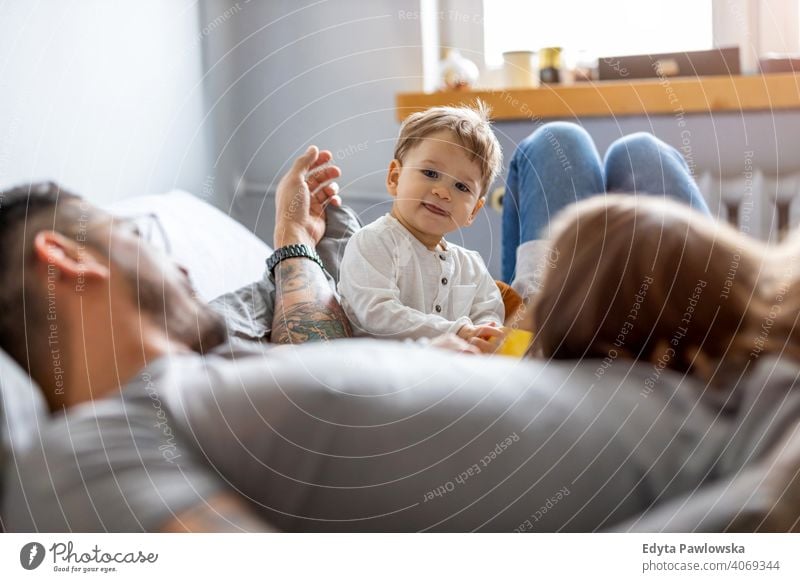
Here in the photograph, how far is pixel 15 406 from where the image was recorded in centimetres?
53

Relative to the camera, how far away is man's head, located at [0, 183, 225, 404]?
20.2 inches

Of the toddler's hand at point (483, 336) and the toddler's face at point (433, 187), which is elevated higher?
the toddler's face at point (433, 187)

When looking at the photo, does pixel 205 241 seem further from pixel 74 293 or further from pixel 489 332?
pixel 489 332

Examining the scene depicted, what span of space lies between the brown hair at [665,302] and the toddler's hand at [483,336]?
0.03 m

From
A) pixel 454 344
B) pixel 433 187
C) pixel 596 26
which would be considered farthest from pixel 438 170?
pixel 596 26

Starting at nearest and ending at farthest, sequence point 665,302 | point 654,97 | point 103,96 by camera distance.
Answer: point 665,302 < point 103,96 < point 654,97

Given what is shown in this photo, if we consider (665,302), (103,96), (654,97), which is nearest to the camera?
Result: (665,302)

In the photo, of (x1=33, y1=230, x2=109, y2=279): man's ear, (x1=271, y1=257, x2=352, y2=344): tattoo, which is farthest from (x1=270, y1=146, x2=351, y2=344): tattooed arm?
(x1=33, y1=230, x2=109, y2=279): man's ear

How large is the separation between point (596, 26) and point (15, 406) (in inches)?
20.1

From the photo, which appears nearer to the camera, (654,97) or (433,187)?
(433,187)

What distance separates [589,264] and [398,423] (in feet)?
0.52

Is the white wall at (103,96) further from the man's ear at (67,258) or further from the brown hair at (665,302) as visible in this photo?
the brown hair at (665,302)

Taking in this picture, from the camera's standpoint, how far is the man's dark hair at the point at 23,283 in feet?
1.70

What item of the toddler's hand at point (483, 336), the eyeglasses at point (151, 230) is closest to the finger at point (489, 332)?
the toddler's hand at point (483, 336)
